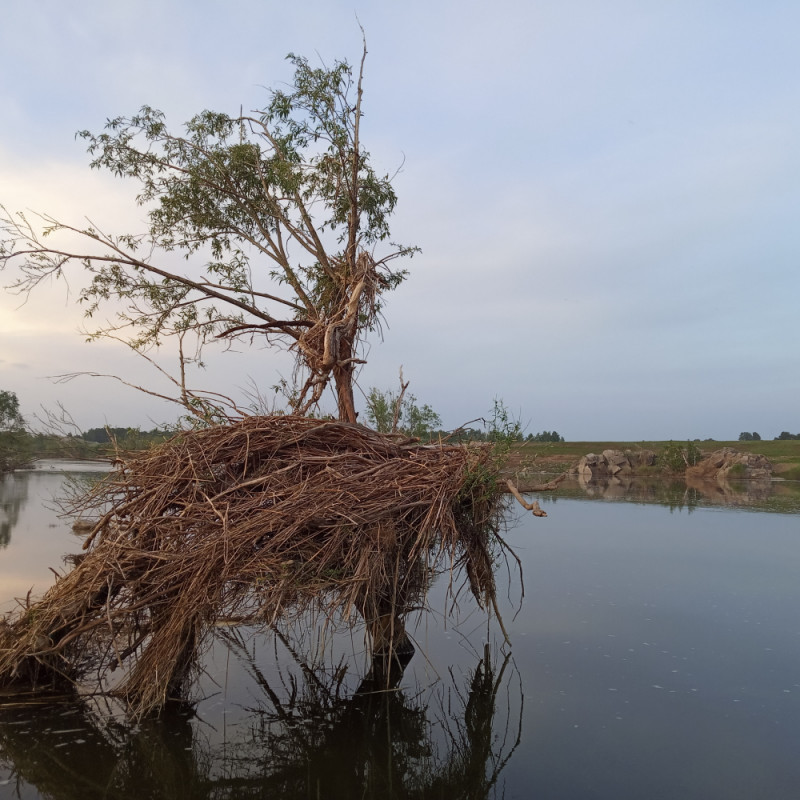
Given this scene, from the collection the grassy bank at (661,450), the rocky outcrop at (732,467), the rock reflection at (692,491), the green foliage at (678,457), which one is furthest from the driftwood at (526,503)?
the green foliage at (678,457)

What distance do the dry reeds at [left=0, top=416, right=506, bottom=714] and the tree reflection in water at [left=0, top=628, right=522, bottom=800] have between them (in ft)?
1.51

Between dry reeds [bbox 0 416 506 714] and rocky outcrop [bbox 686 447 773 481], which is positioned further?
rocky outcrop [bbox 686 447 773 481]

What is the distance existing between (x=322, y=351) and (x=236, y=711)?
4493mm

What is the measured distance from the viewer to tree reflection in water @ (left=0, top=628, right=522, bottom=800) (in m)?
6.14

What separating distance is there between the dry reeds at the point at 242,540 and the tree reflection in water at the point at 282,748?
18.1 inches

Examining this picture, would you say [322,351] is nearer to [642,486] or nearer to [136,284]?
[136,284]

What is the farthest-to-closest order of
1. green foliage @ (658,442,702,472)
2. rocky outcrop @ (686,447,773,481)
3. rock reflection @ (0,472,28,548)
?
green foliage @ (658,442,702,472) < rocky outcrop @ (686,447,773,481) < rock reflection @ (0,472,28,548)

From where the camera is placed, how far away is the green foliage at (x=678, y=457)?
53219 millimetres

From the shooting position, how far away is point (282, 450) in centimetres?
743

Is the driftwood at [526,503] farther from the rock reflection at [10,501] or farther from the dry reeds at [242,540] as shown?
the rock reflection at [10,501]

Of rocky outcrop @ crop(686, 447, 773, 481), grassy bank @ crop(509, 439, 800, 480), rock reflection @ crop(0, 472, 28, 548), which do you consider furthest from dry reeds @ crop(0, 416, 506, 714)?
rocky outcrop @ crop(686, 447, 773, 481)

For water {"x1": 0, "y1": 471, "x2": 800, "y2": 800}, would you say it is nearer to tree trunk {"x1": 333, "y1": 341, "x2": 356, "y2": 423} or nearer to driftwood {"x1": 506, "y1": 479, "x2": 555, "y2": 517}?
driftwood {"x1": 506, "y1": 479, "x2": 555, "y2": 517}

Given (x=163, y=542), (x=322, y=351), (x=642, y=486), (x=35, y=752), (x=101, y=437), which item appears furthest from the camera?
(x=642, y=486)

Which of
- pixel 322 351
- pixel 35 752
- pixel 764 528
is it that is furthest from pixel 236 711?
pixel 764 528
